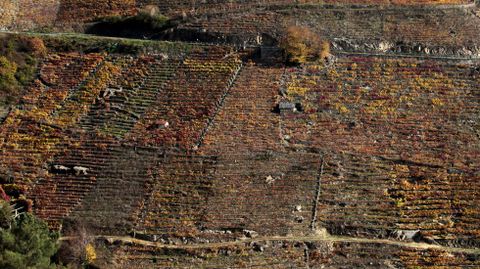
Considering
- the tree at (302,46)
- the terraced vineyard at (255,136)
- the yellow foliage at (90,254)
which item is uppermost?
the tree at (302,46)

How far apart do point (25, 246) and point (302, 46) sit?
19.6m

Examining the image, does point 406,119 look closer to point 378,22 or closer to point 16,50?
point 378,22

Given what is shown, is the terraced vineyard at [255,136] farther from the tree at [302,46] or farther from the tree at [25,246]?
the tree at [25,246]

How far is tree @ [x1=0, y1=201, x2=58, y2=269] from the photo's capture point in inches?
915

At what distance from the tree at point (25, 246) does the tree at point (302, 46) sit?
1790 cm

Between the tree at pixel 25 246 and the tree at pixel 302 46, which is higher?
the tree at pixel 302 46

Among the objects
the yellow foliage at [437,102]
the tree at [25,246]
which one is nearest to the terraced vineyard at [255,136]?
the yellow foliage at [437,102]

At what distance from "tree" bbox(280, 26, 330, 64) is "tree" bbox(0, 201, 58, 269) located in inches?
705

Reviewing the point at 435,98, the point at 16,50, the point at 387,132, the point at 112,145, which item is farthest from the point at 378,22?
the point at 16,50

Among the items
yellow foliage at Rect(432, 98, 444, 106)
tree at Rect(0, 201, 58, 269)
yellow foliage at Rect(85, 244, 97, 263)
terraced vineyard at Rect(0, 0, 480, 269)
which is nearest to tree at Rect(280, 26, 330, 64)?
terraced vineyard at Rect(0, 0, 480, 269)

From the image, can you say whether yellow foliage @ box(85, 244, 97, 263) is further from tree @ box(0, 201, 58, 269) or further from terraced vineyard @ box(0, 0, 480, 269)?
tree @ box(0, 201, 58, 269)

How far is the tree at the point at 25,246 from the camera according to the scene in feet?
76.3

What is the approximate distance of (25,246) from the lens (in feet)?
78.8

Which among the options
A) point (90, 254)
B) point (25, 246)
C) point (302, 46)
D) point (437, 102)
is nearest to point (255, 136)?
point (302, 46)
